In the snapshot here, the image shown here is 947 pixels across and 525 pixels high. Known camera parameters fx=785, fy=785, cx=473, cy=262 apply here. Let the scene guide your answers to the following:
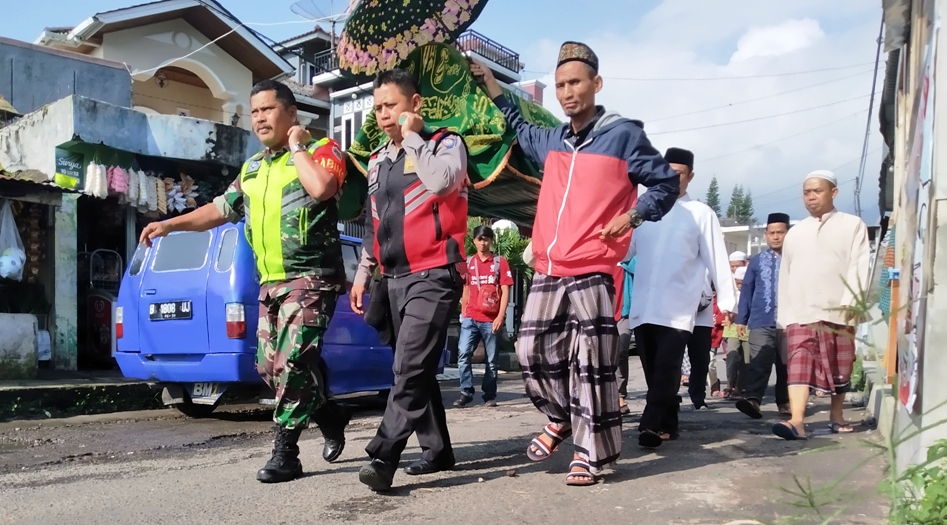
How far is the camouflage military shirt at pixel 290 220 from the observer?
12.1ft

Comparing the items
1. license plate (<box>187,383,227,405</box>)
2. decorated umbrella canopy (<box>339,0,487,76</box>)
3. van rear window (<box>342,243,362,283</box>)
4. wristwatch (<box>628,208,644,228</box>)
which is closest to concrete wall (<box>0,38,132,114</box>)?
van rear window (<box>342,243,362,283</box>)

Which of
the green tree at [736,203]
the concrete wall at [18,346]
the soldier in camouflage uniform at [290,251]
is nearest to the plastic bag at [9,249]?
the concrete wall at [18,346]

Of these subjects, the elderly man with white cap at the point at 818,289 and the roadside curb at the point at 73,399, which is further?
the roadside curb at the point at 73,399

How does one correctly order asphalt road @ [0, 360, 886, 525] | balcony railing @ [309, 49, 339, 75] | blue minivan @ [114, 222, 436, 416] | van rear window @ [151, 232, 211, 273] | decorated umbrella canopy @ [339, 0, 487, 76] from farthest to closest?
balcony railing @ [309, 49, 339, 75], van rear window @ [151, 232, 211, 273], blue minivan @ [114, 222, 436, 416], decorated umbrella canopy @ [339, 0, 487, 76], asphalt road @ [0, 360, 886, 525]

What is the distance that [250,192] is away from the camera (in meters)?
3.85

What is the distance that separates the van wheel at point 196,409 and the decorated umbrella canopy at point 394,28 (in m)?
4.05

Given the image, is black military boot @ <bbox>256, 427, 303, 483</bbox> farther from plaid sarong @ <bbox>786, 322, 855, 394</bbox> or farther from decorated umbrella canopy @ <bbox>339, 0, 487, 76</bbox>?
plaid sarong @ <bbox>786, 322, 855, 394</bbox>

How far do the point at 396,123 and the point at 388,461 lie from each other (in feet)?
4.93

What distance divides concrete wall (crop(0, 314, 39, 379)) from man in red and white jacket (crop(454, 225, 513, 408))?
514cm

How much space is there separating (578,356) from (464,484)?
2.49 feet

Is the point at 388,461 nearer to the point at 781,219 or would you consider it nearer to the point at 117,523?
the point at 117,523

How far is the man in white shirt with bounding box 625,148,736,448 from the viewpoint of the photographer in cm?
453

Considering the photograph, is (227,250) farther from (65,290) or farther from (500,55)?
(500,55)

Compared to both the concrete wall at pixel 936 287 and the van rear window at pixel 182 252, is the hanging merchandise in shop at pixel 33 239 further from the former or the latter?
the concrete wall at pixel 936 287
